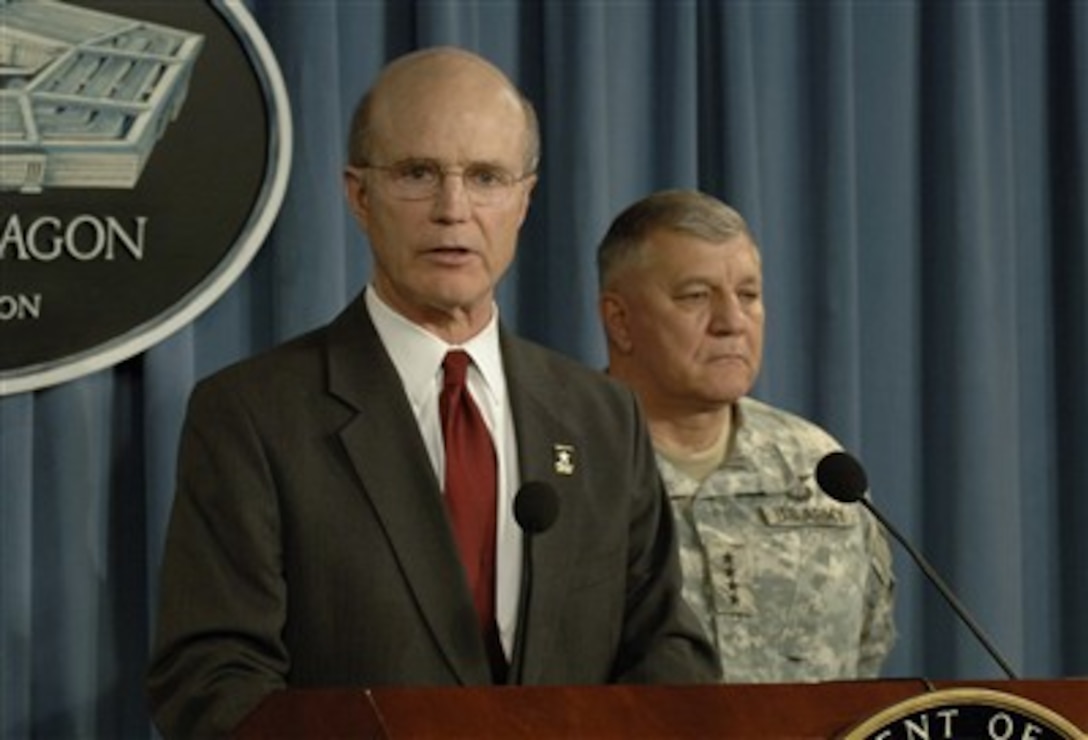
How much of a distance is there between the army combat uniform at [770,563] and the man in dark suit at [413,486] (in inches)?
19.8

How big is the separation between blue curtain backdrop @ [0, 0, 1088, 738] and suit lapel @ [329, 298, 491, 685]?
3.12 ft

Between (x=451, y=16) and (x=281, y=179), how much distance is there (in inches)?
15.1

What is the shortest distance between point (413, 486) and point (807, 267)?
162 cm

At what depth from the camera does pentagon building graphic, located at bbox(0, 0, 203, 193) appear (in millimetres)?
3057

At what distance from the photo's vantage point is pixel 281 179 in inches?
123

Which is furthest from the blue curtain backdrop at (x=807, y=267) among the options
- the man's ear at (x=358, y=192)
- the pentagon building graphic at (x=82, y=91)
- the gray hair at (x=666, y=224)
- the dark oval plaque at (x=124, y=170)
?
the man's ear at (x=358, y=192)

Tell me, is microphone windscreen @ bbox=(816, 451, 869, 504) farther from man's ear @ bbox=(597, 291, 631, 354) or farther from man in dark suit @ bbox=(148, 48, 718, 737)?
man's ear @ bbox=(597, 291, 631, 354)

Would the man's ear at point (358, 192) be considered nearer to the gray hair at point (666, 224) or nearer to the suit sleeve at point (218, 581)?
the suit sleeve at point (218, 581)

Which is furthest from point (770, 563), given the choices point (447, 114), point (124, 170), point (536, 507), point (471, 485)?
point (124, 170)

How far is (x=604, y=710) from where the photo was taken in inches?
60.4

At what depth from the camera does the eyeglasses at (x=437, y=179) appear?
2221mm

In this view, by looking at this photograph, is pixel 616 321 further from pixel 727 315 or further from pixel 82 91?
pixel 82 91


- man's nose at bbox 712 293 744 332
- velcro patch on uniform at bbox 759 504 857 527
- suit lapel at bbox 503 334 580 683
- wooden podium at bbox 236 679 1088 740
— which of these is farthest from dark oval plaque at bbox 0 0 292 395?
wooden podium at bbox 236 679 1088 740

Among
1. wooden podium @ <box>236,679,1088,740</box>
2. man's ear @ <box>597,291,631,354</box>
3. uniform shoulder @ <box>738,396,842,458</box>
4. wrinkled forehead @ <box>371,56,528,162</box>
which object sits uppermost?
wrinkled forehead @ <box>371,56,528,162</box>
